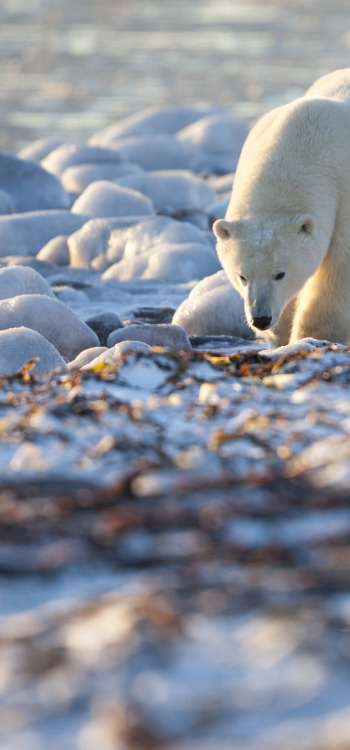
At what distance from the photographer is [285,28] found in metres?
22.9

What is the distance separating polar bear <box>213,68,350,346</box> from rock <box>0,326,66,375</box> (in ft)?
3.07

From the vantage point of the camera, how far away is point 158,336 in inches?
211

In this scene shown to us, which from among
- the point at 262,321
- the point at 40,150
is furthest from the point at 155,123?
the point at 262,321

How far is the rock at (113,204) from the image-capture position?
9.00 m

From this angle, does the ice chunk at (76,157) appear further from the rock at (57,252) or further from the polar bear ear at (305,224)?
the polar bear ear at (305,224)

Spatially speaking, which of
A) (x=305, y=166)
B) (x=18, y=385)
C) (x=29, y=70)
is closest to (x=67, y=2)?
(x=29, y=70)

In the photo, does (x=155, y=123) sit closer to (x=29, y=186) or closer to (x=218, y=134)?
(x=218, y=134)

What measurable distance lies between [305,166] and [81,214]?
373 cm

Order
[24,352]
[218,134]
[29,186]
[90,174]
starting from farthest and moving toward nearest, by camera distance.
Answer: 1. [218,134]
2. [90,174]
3. [29,186]
4. [24,352]

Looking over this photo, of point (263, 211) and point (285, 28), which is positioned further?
point (285, 28)

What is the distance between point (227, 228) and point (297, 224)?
300 millimetres

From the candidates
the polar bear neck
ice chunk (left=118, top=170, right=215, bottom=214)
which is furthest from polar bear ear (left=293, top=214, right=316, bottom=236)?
ice chunk (left=118, top=170, right=215, bottom=214)

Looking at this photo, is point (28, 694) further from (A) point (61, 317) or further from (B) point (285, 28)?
(B) point (285, 28)

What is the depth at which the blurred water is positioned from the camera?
15.9m
